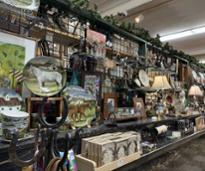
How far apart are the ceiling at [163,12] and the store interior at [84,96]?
45.6 inches

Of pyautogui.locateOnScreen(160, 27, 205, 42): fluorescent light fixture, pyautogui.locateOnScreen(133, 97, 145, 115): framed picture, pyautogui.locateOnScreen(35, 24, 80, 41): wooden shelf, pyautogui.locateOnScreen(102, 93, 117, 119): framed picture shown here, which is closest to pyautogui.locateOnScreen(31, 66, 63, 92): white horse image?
pyautogui.locateOnScreen(35, 24, 80, 41): wooden shelf

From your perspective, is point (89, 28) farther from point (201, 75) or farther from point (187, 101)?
point (201, 75)

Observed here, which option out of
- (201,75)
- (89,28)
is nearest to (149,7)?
(201,75)

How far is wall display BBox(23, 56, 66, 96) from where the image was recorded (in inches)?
36.8

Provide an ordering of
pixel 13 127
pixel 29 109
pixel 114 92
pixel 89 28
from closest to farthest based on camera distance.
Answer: pixel 13 127 → pixel 29 109 → pixel 89 28 → pixel 114 92

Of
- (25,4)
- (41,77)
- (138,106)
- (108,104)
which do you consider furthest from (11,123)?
(138,106)

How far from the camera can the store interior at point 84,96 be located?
38.6 inches

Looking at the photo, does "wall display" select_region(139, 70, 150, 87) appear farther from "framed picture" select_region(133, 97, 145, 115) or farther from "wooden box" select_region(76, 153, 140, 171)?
"wooden box" select_region(76, 153, 140, 171)

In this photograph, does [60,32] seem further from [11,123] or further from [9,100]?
[11,123]

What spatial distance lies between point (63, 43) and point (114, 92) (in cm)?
79

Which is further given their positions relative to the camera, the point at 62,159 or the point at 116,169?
the point at 116,169

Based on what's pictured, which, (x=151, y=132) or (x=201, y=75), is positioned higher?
(x=201, y=75)

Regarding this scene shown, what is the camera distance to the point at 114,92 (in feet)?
7.24

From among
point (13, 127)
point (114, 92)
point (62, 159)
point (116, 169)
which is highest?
point (114, 92)
